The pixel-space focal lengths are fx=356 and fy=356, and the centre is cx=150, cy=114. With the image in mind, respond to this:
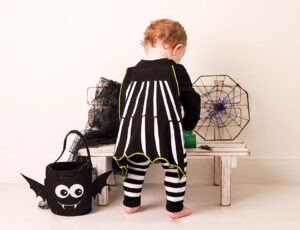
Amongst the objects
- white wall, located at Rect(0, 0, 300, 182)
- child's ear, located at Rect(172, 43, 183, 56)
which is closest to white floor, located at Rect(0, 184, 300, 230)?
white wall, located at Rect(0, 0, 300, 182)

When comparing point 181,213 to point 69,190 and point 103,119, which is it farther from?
point 103,119

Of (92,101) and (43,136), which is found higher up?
(92,101)

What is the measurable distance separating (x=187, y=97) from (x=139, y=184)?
467 mm

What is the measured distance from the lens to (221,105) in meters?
2.09

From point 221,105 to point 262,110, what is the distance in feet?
0.91

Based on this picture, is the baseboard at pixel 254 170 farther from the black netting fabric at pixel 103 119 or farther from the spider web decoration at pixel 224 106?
the black netting fabric at pixel 103 119

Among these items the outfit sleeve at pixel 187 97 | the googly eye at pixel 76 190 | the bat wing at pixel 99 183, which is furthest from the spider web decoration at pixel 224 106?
the googly eye at pixel 76 190

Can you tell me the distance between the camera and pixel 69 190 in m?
1.63

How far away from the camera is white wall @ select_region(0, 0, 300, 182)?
2.12 meters

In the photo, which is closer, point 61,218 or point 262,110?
point 61,218

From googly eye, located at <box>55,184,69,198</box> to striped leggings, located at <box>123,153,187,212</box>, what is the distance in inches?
10.9

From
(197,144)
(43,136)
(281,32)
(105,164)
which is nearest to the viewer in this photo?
(105,164)

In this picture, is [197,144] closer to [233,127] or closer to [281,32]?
[233,127]

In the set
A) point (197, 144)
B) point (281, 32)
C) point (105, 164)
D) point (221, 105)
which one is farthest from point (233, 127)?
point (105, 164)
